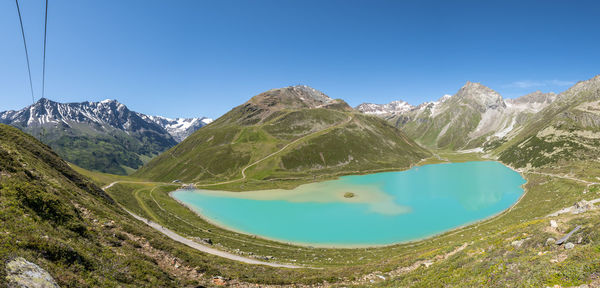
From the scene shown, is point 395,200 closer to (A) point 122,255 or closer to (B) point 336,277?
(B) point 336,277

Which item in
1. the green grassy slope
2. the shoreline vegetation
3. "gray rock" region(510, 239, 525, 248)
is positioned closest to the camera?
the green grassy slope

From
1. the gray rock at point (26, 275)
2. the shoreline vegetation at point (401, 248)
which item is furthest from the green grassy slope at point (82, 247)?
the shoreline vegetation at point (401, 248)

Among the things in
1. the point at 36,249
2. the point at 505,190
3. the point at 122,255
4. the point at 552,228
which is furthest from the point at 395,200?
the point at 36,249

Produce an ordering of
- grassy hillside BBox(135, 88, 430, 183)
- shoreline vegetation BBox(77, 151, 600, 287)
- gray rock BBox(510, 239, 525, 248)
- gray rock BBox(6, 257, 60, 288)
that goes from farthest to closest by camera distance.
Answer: grassy hillside BBox(135, 88, 430, 183) → gray rock BBox(510, 239, 525, 248) → shoreline vegetation BBox(77, 151, 600, 287) → gray rock BBox(6, 257, 60, 288)

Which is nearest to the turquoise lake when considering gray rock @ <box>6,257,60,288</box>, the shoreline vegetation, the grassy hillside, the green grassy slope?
the shoreline vegetation

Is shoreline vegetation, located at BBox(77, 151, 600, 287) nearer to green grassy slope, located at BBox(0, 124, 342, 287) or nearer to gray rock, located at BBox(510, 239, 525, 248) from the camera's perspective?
gray rock, located at BBox(510, 239, 525, 248)

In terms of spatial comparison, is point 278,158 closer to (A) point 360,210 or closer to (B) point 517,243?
(A) point 360,210
